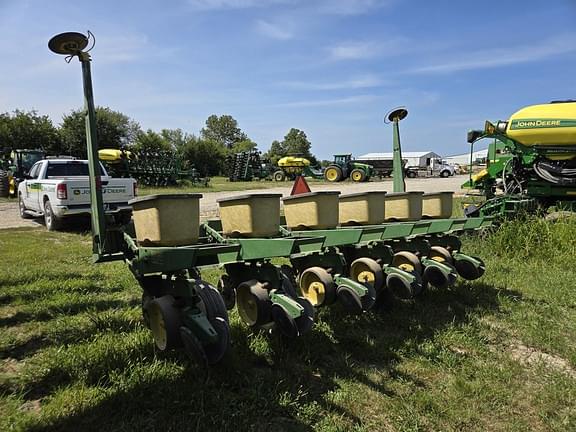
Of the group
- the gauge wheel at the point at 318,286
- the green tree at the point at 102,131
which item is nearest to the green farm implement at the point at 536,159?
the gauge wheel at the point at 318,286

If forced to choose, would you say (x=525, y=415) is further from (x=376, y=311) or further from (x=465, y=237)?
(x=465, y=237)

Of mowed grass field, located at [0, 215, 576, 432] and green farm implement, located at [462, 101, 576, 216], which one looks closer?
mowed grass field, located at [0, 215, 576, 432]

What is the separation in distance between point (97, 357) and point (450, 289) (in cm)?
388

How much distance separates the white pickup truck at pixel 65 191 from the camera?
943 centimetres

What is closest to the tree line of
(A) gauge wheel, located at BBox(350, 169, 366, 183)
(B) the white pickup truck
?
(A) gauge wheel, located at BBox(350, 169, 366, 183)

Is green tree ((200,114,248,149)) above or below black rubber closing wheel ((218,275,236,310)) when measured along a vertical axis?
above

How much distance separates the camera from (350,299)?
135 inches

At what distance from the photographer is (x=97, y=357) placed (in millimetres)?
3367

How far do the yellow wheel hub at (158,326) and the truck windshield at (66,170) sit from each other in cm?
863

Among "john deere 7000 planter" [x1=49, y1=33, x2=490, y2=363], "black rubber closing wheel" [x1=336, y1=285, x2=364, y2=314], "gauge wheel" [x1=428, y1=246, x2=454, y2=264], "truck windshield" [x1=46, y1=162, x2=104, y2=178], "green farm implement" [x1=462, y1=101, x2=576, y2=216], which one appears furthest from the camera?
"truck windshield" [x1=46, y1=162, x2=104, y2=178]

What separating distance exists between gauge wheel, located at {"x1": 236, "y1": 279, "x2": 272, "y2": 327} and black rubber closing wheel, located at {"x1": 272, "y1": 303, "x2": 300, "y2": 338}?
7cm

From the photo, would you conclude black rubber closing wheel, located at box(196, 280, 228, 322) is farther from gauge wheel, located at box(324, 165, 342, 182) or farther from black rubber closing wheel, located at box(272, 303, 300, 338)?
gauge wheel, located at box(324, 165, 342, 182)

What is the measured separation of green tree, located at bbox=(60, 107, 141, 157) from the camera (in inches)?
1671

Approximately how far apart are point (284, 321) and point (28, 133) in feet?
152
